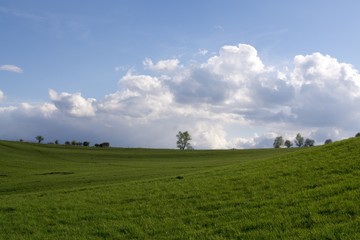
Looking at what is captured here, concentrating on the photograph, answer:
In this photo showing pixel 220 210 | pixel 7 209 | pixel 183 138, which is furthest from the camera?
pixel 183 138

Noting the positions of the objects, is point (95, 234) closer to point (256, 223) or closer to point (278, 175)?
point (256, 223)

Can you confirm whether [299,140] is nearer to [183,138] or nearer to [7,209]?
[183,138]

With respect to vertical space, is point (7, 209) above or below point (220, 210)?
below

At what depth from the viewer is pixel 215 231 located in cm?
1359

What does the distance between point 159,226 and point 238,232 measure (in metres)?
3.55

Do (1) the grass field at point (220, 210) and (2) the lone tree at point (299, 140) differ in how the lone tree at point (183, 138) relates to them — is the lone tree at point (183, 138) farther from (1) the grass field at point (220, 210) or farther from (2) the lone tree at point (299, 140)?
(1) the grass field at point (220, 210)

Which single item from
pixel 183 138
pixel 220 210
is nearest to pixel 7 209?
pixel 220 210

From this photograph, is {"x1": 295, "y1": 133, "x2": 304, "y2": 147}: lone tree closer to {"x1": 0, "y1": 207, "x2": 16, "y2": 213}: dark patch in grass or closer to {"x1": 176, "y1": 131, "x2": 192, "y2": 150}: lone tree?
{"x1": 176, "y1": 131, "x2": 192, "y2": 150}: lone tree

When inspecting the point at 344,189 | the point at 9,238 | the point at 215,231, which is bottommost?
the point at 9,238

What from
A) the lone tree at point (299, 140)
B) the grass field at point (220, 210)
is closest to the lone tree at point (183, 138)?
the lone tree at point (299, 140)

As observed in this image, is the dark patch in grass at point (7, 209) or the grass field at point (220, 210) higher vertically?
the grass field at point (220, 210)

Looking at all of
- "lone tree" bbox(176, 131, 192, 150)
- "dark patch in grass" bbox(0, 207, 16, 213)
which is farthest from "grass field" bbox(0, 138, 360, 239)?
"lone tree" bbox(176, 131, 192, 150)

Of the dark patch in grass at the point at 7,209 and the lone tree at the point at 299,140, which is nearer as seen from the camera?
the dark patch in grass at the point at 7,209

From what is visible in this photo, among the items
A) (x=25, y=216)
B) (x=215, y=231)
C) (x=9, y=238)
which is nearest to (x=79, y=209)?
(x=25, y=216)
